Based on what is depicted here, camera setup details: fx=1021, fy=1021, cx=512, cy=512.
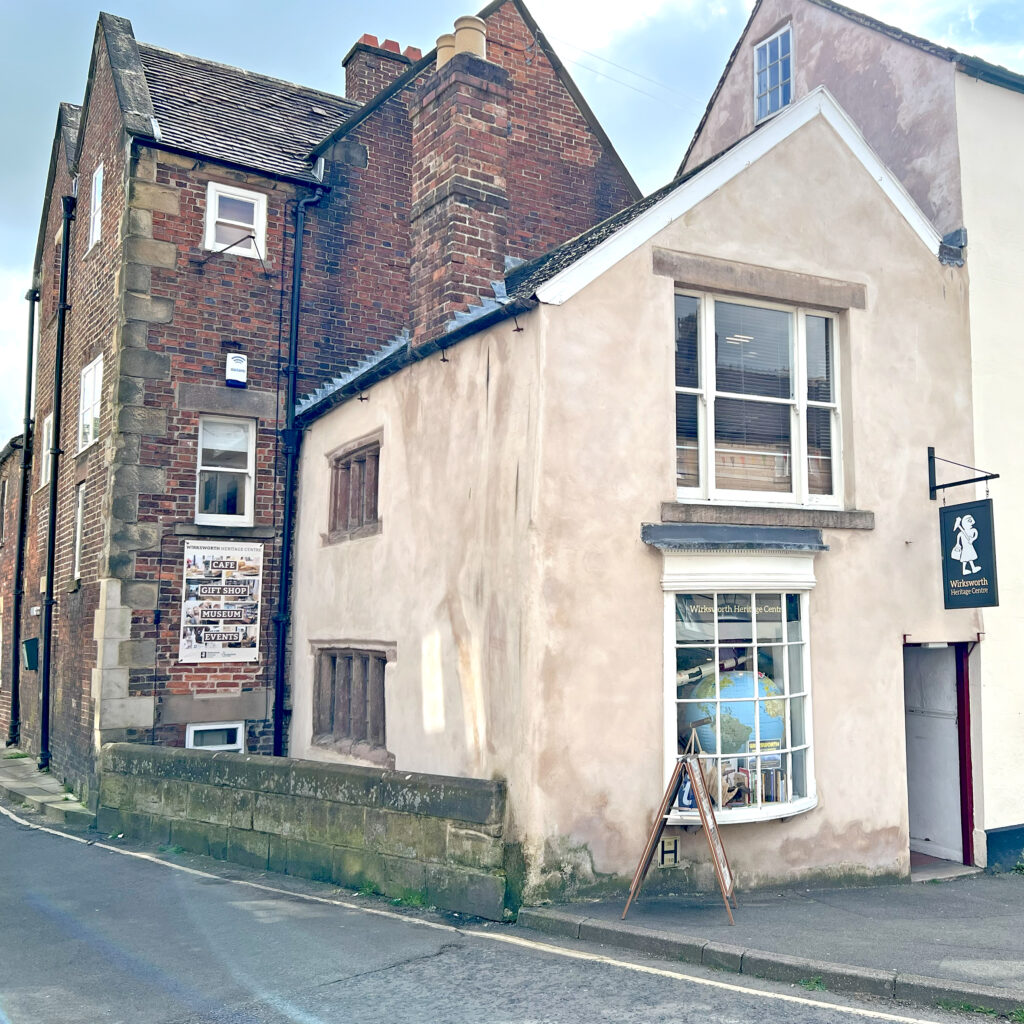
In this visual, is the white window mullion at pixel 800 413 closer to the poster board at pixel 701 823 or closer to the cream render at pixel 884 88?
the cream render at pixel 884 88

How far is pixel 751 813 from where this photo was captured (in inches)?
336

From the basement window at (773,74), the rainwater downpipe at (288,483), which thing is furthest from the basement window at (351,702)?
the basement window at (773,74)

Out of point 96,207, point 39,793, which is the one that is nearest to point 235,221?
point 96,207

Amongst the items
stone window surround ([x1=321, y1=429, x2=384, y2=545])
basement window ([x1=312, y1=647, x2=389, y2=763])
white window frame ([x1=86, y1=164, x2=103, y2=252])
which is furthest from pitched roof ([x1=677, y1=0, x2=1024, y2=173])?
white window frame ([x1=86, y1=164, x2=103, y2=252])

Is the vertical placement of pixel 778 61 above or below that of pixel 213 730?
above

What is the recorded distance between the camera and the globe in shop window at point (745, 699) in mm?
8680

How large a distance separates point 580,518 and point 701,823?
8.67 ft

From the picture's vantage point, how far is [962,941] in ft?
23.9

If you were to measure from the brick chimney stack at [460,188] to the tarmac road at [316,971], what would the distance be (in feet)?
18.6

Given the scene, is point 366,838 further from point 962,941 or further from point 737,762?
point 962,941

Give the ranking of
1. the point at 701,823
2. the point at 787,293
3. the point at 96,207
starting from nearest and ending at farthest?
the point at 701,823
the point at 787,293
the point at 96,207

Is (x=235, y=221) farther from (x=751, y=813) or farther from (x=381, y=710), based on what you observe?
(x=751, y=813)

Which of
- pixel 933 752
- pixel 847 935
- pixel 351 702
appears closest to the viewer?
pixel 847 935

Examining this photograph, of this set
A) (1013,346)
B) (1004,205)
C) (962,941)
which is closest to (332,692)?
(962,941)
